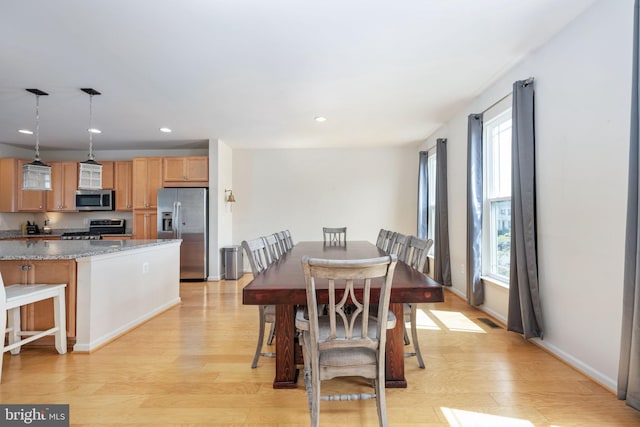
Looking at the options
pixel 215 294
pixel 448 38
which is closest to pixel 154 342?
pixel 215 294

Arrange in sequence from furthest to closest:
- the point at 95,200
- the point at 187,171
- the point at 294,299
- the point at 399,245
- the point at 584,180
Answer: the point at 95,200, the point at 187,171, the point at 399,245, the point at 584,180, the point at 294,299

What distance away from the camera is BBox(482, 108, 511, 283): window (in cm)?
314

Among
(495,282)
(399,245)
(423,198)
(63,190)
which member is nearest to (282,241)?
(399,245)

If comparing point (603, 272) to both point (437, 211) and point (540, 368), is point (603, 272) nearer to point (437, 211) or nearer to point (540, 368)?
point (540, 368)

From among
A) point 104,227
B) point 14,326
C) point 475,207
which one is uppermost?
point 475,207

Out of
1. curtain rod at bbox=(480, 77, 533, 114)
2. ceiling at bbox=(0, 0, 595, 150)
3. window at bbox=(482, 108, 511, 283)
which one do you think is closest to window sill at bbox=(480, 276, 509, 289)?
window at bbox=(482, 108, 511, 283)

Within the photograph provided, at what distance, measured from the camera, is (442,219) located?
14.7ft

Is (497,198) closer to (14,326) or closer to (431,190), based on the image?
(431,190)

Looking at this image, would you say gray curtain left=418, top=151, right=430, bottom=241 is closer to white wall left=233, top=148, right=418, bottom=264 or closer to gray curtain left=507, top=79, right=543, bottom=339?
A: white wall left=233, top=148, right=418, bottom=264

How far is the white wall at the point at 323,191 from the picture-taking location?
236 inches

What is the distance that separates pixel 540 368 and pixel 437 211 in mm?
2742

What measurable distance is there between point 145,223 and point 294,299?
196 inches

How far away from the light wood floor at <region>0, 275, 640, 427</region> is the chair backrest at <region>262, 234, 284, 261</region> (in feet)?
2.56

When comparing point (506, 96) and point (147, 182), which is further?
point (147, 182)
